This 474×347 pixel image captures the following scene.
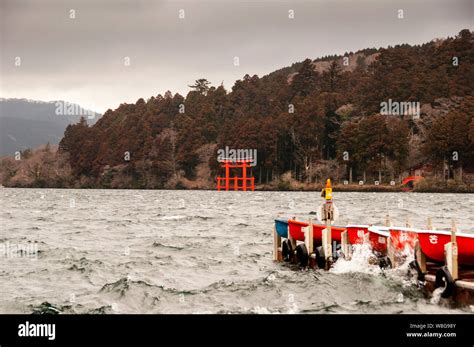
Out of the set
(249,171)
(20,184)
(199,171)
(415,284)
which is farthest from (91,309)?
(20,184)

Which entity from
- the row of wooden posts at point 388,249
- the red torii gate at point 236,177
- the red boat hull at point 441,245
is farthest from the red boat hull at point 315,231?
the red torii gate at point 236,177

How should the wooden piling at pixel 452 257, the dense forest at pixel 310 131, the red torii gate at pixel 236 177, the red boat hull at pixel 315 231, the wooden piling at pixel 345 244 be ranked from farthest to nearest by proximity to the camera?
the red torii gate at pixel 236 177
the dense forest at pixel 310 131
the red boat hull at pixel 315 231
the wooden piling at pixel 345 244
the wooden piling at pixel 452 257

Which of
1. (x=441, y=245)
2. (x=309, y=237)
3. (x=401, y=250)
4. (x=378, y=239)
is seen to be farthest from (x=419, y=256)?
(x=309, y=237)

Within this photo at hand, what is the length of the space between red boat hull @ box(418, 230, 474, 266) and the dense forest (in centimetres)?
7189

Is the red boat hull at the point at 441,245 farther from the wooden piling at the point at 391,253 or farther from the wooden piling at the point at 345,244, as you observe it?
the wooden piling at the point at 345,244

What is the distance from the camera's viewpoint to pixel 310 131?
440ft

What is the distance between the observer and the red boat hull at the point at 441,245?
17328mm

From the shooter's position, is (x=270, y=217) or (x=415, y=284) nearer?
(x=415, y=284)

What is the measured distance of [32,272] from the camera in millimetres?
23078

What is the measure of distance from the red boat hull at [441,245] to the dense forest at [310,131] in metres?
71.9

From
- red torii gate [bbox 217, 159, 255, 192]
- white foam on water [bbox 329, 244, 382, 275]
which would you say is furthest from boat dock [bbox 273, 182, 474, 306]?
red torii gate [bbox 217, 159, 255, 192]

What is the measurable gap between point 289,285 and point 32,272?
930 centimetres

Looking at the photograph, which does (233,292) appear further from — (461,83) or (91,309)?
(461,83)

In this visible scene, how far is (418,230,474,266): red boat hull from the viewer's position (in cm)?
1733
